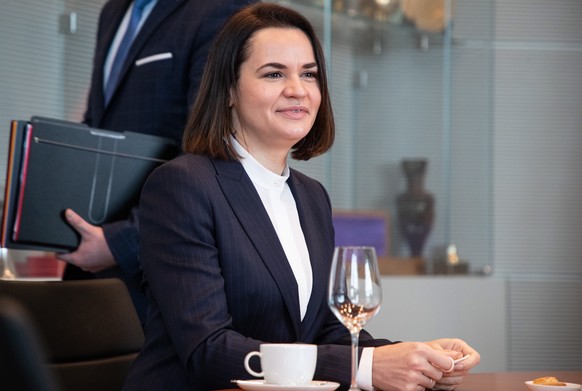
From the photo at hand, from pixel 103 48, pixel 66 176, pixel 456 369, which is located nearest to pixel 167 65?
pixel 103 48

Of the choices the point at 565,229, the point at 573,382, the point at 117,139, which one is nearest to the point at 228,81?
the point at 117,139

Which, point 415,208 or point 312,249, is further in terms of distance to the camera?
point 415,208

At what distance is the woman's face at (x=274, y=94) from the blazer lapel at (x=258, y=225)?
107 mm

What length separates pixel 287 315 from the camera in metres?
1.95

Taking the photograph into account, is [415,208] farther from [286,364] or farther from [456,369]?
[286,364]

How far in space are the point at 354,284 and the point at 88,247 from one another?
3.62ft

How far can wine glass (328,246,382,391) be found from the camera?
5.01 feet

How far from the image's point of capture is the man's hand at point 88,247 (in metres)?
2.45

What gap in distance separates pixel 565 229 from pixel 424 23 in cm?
144

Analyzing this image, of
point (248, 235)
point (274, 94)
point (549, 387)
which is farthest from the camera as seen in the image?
point (274, 94)

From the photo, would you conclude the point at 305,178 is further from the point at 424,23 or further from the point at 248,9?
the point at 424,23

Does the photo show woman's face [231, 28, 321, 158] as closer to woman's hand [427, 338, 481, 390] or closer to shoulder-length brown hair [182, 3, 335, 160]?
shoulder-length brown hair [182, 3, 335, 160]

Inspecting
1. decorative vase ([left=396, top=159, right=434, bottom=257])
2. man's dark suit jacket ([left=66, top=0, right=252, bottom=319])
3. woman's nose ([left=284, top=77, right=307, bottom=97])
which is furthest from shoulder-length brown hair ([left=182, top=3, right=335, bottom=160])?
decorative vase ([left=396, top=159, right=434, bottom=257])

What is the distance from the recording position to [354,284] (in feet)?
5.02
